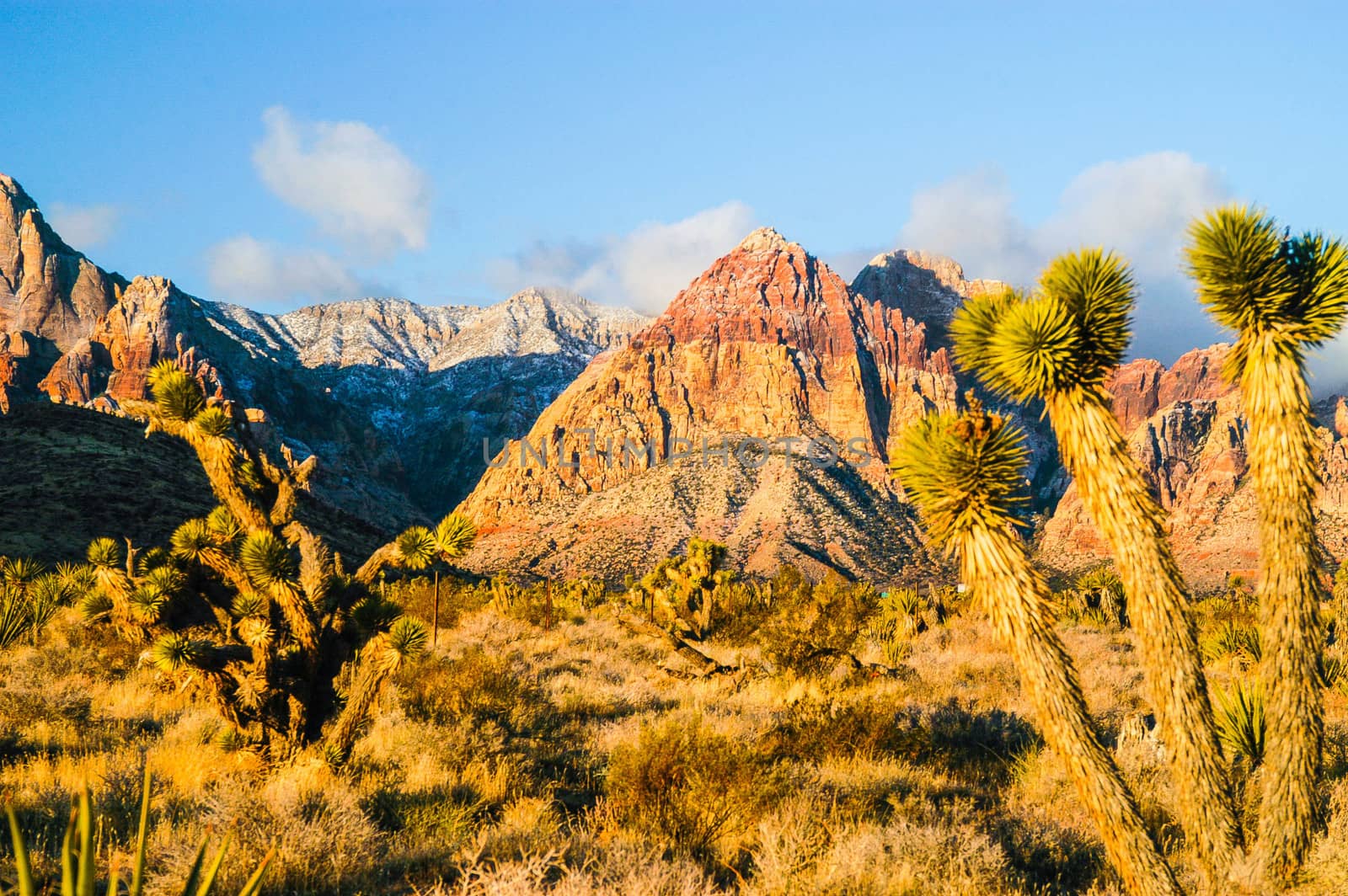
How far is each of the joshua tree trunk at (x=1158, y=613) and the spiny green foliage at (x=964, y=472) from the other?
0.38m

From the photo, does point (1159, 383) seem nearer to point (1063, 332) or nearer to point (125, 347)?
point (1063, 332)

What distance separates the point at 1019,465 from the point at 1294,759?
239 centimetres

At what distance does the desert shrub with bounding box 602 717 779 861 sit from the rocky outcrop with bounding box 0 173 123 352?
165 meters

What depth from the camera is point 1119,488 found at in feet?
15.0

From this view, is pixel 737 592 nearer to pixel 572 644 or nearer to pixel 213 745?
pixel 572 644

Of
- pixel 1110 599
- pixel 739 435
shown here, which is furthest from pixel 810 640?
pixel 739 435

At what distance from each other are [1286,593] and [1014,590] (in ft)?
5.31

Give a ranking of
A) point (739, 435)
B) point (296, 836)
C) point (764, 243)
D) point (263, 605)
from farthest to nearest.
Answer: point (764, 243) < point (739, 435) < point (263, 605) < point (296, 836)

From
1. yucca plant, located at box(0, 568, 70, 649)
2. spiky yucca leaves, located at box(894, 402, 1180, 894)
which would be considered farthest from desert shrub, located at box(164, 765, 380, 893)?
yucca plant, located at box(0, 568, 70, 649)

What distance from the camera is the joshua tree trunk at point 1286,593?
456 centimetres

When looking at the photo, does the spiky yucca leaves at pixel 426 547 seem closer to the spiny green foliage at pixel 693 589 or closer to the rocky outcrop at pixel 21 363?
the spiny green foliage at pixel 693 589

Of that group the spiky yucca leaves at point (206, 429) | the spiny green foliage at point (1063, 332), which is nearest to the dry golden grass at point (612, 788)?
the spiky yucca leaves at point (206, 429)

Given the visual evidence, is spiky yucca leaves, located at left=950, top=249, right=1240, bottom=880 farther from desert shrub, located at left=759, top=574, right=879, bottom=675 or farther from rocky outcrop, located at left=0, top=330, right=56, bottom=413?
rocky outcrop, located at left=0, top=330, right=56, bottom=413

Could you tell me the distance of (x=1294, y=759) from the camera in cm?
468
